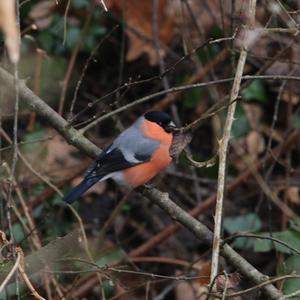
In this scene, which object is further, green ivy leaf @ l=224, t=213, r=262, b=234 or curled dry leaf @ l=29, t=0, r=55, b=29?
curled dry leaf @ l=29, t=0, r=55, b=29

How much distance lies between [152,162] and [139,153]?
0.32ft

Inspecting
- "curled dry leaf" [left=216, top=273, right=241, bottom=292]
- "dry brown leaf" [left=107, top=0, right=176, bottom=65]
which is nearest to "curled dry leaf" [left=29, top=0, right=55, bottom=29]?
"dry brown leaf" [left=107, top=0, right=176, bottom=65]

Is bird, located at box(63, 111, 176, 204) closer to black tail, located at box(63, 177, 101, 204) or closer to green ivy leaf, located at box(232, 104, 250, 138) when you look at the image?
black tail, located at box(63, 177, 101, 204)

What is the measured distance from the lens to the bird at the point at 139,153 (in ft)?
11.6

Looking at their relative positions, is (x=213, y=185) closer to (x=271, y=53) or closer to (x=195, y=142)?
(x=195, y=142)

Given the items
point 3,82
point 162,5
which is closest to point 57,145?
point 162,5

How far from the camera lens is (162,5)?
4789 mm

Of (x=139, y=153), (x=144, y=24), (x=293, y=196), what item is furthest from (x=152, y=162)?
(x=144, y=24)

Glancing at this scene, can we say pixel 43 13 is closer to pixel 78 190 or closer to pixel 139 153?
pixel 139 153

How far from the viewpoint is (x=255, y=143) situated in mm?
4512

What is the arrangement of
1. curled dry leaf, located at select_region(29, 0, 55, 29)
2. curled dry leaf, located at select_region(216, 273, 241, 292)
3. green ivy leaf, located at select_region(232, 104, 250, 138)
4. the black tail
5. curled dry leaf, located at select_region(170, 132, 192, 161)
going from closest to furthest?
curled dry leaf, located at select_region(216, 273, 241, 292) → curled dry leaf, located at select_region(170, 132, 192, 161) → the black tail → green ivy leaf, located at select_region(232, 104, 250, 138) → curled dry leaf, located at select_region(29, 0, 55, 29)

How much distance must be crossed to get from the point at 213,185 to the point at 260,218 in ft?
1.18

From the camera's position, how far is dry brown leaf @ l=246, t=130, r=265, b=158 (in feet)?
14.6

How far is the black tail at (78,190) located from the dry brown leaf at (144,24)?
1.41m
